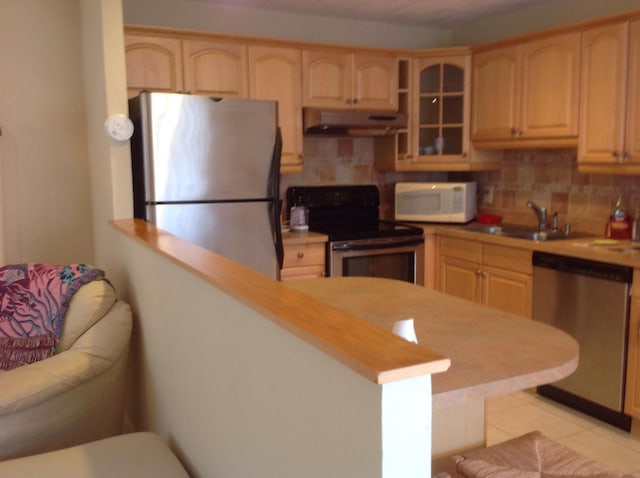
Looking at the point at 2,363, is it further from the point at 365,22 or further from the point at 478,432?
the point at 365,22

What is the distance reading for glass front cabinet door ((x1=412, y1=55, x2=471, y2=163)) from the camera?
13.9ft

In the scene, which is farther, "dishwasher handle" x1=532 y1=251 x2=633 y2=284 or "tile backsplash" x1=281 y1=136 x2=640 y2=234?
"tile backsplash" x1=281 y1=136 x2=640 y2=234

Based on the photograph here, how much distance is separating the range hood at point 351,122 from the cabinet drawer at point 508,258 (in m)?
1.07

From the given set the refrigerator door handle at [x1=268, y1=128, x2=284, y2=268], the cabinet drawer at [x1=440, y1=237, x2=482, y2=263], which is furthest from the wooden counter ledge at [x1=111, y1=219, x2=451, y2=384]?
the cabinet drawer at [x1=440, y1=237, x2=482, y2=263]

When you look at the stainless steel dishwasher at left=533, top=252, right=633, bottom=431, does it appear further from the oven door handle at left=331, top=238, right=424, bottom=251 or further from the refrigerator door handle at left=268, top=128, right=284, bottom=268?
the refrigerator door handle at left=268, top=128, right=284, bottom=268

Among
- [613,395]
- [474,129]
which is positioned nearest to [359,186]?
[474,129]

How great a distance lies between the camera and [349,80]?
13.5ft

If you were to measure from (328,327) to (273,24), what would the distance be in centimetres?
354

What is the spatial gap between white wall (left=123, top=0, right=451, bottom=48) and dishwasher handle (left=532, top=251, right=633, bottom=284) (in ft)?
6.88

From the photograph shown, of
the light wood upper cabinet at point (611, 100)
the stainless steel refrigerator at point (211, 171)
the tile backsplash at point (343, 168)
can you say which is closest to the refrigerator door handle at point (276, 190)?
the stainless steel refrigerator at point (211, 171)

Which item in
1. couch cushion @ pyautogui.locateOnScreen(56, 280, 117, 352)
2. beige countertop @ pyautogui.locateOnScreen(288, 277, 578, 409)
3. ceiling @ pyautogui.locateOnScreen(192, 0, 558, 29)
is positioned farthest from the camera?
ceiling @ pyautogui.locateOnScreen(192, 0, 558, 29)

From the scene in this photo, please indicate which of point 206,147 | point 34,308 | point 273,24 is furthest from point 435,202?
point 34,308

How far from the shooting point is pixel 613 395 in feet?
10.1

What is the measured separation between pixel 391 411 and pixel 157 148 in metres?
2.35
